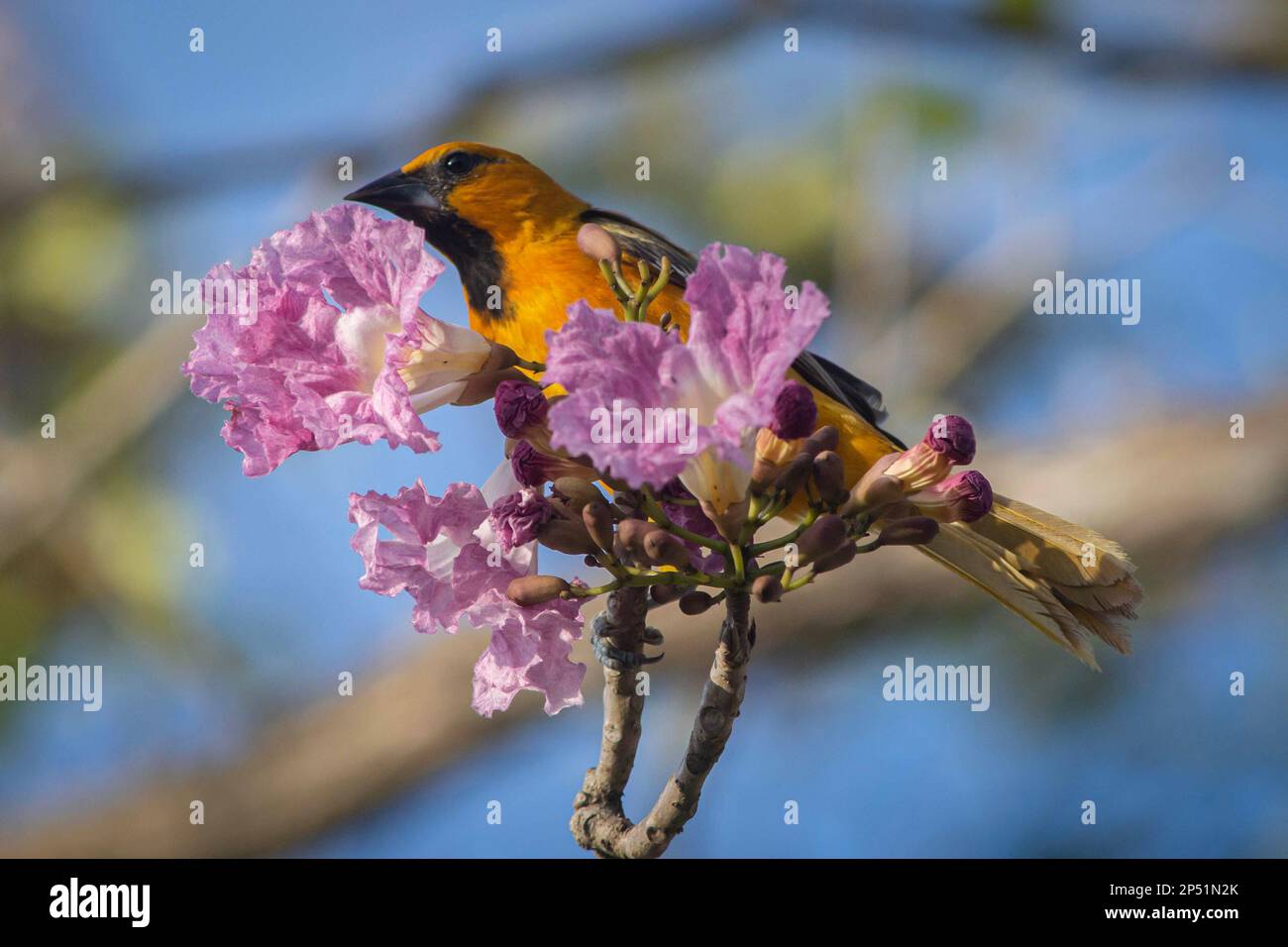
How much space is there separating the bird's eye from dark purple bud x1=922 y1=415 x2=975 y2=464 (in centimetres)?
255

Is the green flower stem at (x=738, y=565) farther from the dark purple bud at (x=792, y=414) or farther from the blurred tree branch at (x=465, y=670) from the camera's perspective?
the blurred tree branch at (x=465, y=670)

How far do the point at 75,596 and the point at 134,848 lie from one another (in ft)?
6.81

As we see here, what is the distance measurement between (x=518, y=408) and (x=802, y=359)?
167cm

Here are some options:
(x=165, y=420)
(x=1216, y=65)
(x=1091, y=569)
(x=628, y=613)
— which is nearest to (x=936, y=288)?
(x=1216, y=65)

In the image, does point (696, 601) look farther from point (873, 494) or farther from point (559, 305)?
point (559, 305)

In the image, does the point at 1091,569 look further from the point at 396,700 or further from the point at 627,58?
the point at 627,58

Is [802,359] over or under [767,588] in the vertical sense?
over

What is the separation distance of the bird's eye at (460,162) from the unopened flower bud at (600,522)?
250cm

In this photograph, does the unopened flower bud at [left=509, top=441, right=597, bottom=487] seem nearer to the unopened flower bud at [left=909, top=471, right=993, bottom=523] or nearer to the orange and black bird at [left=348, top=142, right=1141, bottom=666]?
the unopened flower bud at [left=909, top=471, right=993, bottom=523]

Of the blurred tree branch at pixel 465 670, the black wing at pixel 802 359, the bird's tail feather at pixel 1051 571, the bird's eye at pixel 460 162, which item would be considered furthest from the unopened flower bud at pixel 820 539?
the blurred tree branch at pixel 465 670

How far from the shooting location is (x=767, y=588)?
196 centimetres

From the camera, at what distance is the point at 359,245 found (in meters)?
Answer: 2.11

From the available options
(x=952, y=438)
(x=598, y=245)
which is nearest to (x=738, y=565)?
(x=952, y=438)

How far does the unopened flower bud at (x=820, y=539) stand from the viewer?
1982 millimetres
